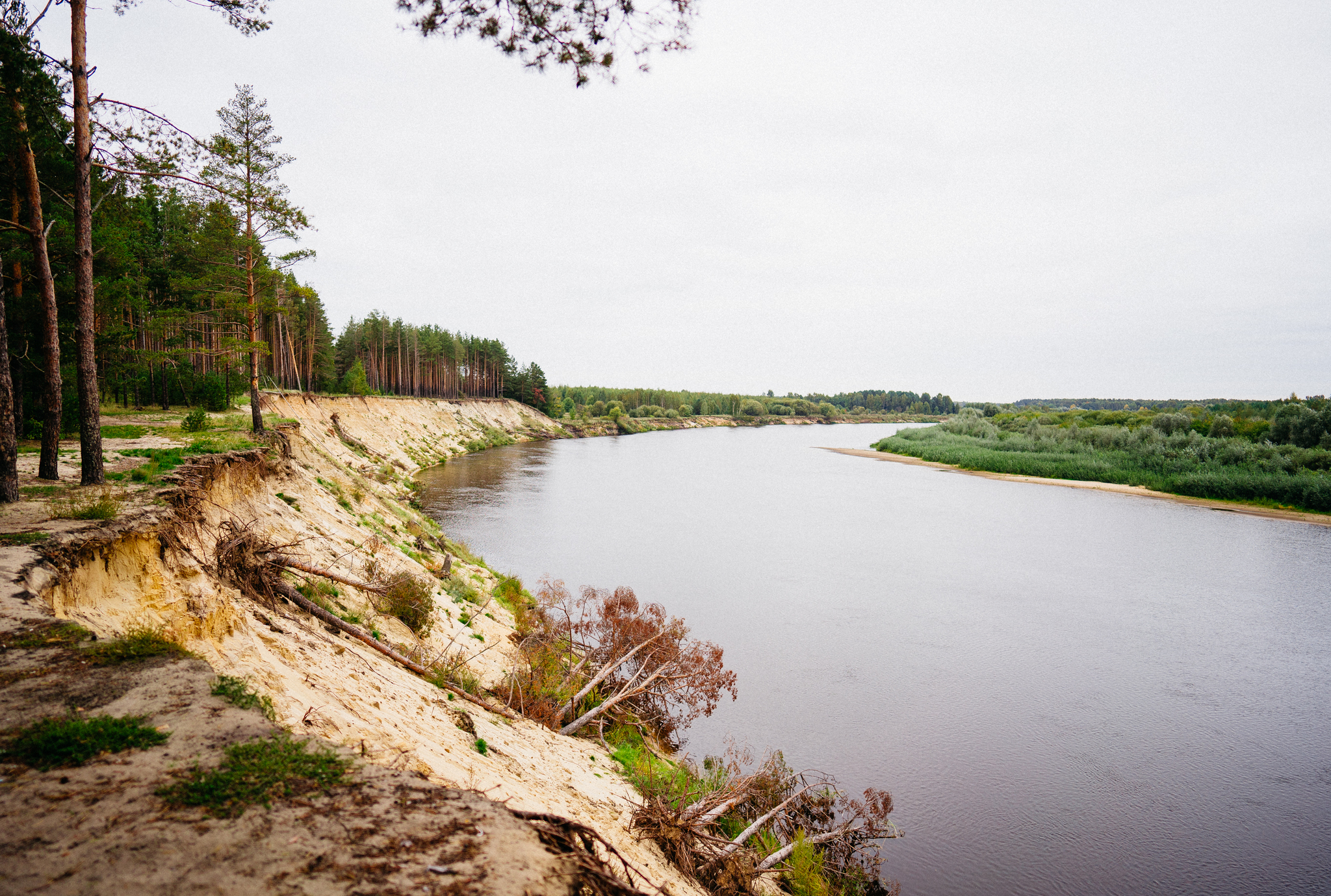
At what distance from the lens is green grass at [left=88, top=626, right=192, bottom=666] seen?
13.9ft

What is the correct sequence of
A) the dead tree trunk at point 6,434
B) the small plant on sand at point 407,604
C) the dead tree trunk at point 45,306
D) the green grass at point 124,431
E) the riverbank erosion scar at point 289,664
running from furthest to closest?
the green grass at point 124,431 < the small plant on sand at point 407,604 < the dead tree trunk at point 45,306 < the dead tree trunk at point 6,434 < the riverbank erosion scar at point 289,664

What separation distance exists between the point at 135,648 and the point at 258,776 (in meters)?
2.19

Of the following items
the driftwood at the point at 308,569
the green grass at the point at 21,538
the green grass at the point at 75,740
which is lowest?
the driftwood at the point at 308,569

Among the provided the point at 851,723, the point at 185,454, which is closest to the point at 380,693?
the point at 185,454

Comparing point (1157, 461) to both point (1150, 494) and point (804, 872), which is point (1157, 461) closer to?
point (1150, 494)

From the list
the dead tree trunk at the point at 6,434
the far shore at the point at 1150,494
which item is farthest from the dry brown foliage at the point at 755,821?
the far shore at the point at 1150,494

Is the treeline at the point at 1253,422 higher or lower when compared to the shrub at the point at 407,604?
higher

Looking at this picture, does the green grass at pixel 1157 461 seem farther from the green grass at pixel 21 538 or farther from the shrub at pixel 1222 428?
the green grass at pixel 21 538

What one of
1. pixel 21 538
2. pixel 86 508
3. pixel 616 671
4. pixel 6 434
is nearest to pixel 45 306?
pixel 6 434

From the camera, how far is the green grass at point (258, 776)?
3039 millimetres

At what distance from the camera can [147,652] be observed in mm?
4480

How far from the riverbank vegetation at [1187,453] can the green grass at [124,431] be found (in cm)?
5907

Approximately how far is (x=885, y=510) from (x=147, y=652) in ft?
125

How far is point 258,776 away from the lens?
3.30 meters
